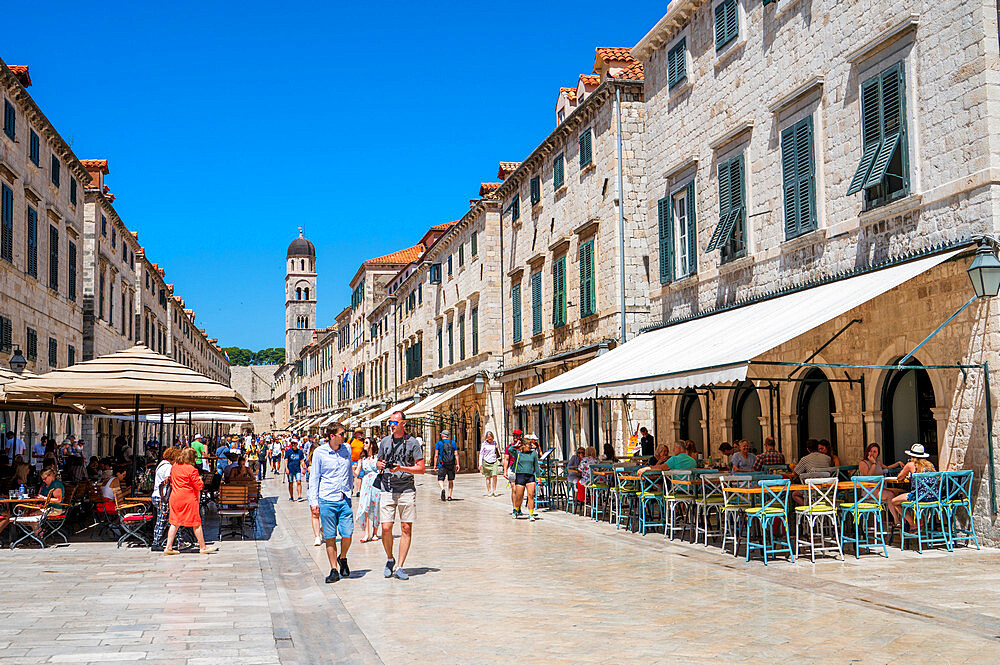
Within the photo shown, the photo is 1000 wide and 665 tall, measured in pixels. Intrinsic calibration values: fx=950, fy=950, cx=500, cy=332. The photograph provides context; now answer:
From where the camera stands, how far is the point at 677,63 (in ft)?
62.6

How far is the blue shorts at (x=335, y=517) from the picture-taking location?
10203 millimetres

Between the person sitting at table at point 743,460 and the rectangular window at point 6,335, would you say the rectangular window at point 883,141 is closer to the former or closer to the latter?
the person sitting at table at point 743,460

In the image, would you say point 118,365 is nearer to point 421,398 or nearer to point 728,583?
point 728,583

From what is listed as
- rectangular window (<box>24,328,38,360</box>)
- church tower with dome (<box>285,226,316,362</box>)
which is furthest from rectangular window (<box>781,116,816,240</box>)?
church tower with dome (<box>285,226,316,362</box>)

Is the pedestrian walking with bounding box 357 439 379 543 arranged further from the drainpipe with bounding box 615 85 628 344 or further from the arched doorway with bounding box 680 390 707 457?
the drainpipe with bounding box 615 85 628 344

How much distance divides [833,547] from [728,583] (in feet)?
9.51

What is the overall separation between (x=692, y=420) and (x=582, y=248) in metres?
6.54

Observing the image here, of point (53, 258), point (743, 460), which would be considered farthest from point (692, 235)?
point (53, 258)

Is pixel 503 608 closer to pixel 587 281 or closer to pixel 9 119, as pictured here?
pixel 587 281

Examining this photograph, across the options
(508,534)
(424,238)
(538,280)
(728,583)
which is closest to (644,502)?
(508,534)

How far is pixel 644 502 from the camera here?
553 inches

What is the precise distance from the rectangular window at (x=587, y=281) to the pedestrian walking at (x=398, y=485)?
43.0 ft

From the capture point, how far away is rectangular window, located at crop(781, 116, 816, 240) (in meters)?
14.4

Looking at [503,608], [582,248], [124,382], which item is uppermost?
[582,248]
